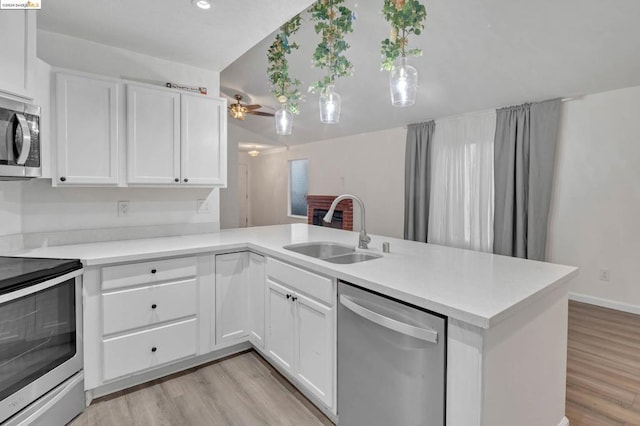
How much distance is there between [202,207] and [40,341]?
1.60m

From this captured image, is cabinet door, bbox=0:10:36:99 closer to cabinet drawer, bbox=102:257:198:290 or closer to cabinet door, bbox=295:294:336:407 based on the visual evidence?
cabinet drawer, bbox=102:257:198:290

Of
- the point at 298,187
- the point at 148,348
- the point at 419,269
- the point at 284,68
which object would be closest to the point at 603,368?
the point at 419,269

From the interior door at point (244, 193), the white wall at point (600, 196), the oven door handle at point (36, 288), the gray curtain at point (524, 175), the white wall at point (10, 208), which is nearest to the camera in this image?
the oven door handle at point (36, 288)

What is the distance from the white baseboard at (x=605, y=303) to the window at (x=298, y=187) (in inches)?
208

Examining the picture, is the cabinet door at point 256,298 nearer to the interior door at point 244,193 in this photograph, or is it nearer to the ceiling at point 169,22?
the ceiling at point 169,22

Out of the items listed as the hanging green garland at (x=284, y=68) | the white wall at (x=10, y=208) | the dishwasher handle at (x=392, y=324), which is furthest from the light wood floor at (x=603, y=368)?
the white wall at (x=10, y=208)

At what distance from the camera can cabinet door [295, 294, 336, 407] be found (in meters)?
1.69

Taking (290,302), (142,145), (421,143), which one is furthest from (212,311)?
(421,143)

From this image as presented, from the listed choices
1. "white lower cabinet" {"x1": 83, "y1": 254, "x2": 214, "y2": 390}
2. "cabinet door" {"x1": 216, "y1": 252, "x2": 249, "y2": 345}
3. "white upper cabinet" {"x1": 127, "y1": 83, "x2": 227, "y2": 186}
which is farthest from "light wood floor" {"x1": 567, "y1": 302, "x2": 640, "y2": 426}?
"white upper cabinet" {"x1": 127, "y1": 83, "x2": 227, "y2": 186}

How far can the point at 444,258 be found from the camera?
190 centimetres

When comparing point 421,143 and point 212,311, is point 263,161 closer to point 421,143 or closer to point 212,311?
point 421,143

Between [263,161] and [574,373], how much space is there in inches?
309

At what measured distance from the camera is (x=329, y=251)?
7.93 feet

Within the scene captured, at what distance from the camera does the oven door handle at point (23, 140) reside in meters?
1.68
